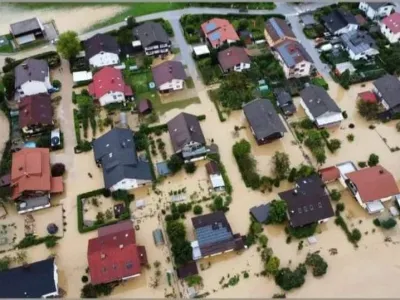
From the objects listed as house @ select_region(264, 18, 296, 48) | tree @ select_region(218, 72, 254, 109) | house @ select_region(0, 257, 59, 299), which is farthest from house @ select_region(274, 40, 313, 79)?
house @ select_region(0, 257, 59, 299)

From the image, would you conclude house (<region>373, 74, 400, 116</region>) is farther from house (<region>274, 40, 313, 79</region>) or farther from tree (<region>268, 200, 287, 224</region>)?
tree (<region>268, 200, 287, 224</region>)

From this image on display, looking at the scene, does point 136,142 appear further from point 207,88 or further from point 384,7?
point 384,7

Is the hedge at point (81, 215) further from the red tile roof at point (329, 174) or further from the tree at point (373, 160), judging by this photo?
the tree at point (373, 160)

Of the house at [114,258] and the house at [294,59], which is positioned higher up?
the house at [294,59]

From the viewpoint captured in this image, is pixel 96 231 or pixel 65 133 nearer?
pixel 96 231

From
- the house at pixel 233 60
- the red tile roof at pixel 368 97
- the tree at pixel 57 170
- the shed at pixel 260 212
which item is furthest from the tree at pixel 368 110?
the tree at pixel 57 170

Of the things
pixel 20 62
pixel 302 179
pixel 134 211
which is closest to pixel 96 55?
pixel 20 62
